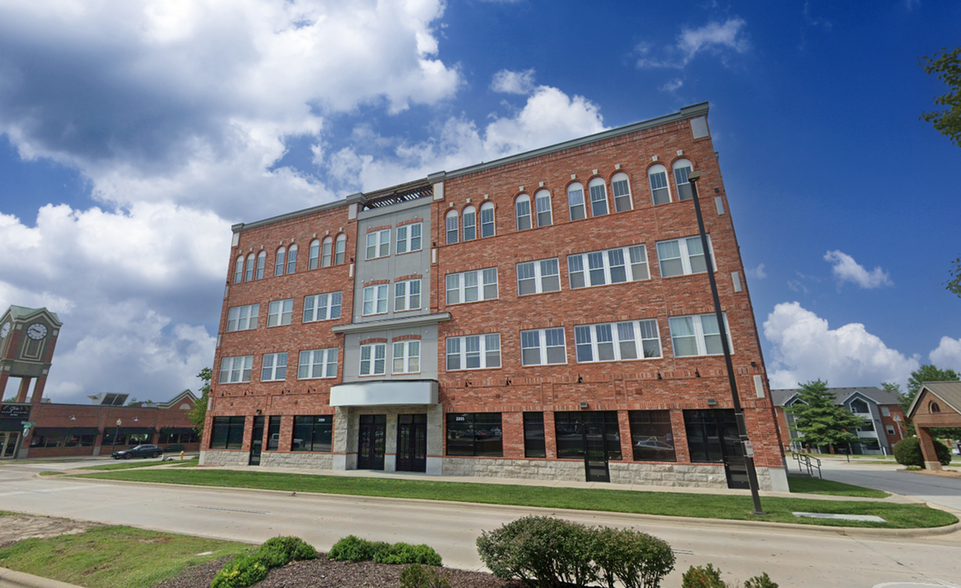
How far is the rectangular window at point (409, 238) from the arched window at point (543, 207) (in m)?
7.85

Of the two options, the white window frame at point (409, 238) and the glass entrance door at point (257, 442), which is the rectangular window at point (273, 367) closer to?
the glass entrance door at point (257, 442)

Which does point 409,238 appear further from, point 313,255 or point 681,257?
point 681,257

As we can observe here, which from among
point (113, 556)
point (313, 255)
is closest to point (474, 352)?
point (313, 255)

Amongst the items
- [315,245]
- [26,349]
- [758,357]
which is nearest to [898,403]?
[758,357]

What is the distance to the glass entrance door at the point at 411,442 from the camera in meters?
25.5

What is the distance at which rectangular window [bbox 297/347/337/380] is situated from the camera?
2916cm

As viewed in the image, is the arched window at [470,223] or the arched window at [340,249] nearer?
the arched window at [470,223]

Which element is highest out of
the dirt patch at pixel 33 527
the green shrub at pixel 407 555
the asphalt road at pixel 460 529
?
the green shrub at pixel 407 555

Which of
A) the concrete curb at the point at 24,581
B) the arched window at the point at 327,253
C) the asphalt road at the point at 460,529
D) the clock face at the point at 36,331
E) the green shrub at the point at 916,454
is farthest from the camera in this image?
the clock face at the point at 36,331

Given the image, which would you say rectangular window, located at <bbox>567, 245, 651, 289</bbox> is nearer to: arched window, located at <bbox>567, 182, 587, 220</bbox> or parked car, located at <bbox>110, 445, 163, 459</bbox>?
arched window, located at <bbox>567, 182, 587, 220</bbox>

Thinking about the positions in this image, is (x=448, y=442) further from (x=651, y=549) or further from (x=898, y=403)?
(x=898, y=403)

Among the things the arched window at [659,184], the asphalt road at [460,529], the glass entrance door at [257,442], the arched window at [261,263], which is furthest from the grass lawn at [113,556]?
the arched window at [261,263]

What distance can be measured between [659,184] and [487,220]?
31.7 feet

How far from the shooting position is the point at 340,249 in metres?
31.4
